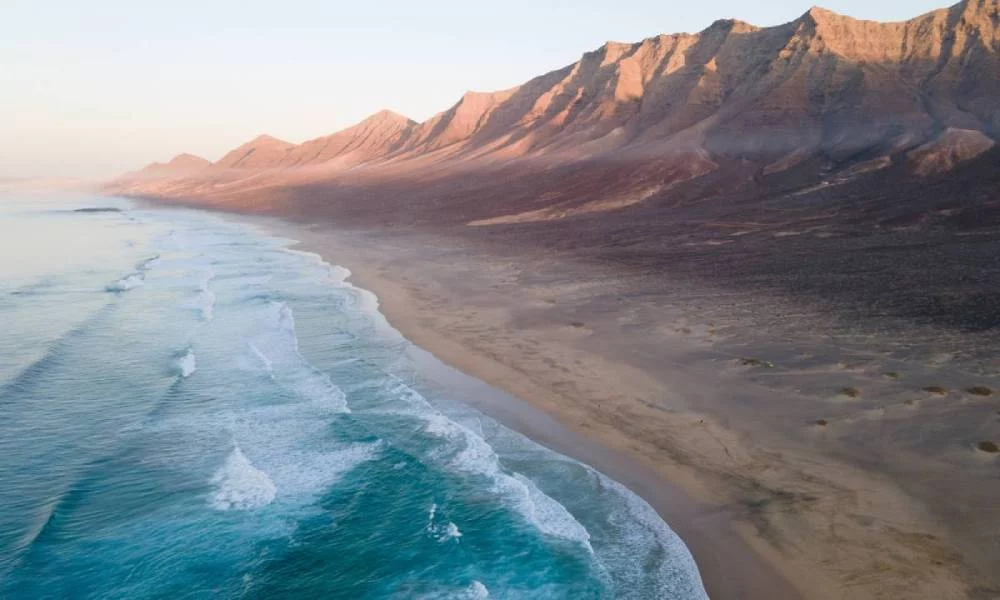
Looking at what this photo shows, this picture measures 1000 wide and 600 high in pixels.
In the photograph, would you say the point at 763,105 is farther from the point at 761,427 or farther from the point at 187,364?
the point at 187,364

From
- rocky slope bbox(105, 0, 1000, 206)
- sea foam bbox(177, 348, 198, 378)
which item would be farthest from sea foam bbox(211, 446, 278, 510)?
rocky slope bbox(105, 0, 1000, 206)

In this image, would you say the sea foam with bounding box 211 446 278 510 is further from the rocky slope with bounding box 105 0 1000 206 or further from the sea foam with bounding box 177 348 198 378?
the rocky slope with bounding box 105 0 1000 206

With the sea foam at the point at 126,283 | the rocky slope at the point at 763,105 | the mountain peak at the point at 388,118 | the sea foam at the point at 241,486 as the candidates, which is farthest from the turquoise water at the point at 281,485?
the mountain peak at the point at 388,118

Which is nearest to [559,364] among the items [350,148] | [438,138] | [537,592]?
[537,592]

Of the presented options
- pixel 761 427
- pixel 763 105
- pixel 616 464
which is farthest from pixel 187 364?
pixel 763 105

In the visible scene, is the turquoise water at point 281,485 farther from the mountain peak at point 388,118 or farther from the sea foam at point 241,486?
the mountain peak at point 388,118

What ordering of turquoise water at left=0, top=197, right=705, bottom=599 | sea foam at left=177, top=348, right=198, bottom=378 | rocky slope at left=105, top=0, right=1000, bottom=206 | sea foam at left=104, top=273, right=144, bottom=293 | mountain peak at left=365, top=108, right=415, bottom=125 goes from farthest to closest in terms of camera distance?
mountain peak at left=365, top=108, right=415, bottom=125 < rocky slope at left=105, top=0, right=1000, bottom=206 < sea foam at left=104, top=273, right=144, bottom=293 < sea foam at left=177, top=348, right=198, bottom=378 < turquoise water at left=0, top=197, right=705, bottom=599
